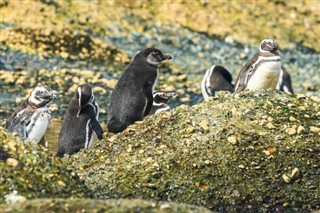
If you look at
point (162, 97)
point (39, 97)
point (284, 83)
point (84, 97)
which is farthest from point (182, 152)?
point (284, 83)

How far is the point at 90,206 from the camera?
839 cm

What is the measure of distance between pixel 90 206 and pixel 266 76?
6728 mm

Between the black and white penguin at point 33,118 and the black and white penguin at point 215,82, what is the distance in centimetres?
538

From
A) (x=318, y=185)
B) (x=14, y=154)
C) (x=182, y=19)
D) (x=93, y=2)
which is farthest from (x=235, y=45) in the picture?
(x=14, y=154)

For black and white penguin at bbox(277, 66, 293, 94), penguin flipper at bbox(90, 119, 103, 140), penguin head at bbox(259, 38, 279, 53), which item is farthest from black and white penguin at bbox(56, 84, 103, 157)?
black and white penguin at bbox(277, 66, 293, 94)

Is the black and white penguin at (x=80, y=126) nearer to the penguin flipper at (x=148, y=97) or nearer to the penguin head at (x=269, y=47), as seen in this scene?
the penguin flipper at (x=148, y=97)

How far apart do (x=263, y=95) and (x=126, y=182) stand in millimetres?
2393

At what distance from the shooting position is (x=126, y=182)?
10.7 m

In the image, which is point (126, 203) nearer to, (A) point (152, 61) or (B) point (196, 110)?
(B) point (196, 110)

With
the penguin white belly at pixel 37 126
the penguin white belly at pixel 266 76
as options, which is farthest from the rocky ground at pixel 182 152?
the penguin white belly at pixel 266 76

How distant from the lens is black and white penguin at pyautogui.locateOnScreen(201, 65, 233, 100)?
727 inches

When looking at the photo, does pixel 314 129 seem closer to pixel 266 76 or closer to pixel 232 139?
pixel 232 139

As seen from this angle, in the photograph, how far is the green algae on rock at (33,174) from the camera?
9.09 metres

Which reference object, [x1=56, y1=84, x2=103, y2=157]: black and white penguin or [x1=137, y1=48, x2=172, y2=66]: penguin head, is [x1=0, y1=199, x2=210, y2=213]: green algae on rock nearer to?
[x1=56, y1=84, x2=103, y2=157]: black and white penguin
